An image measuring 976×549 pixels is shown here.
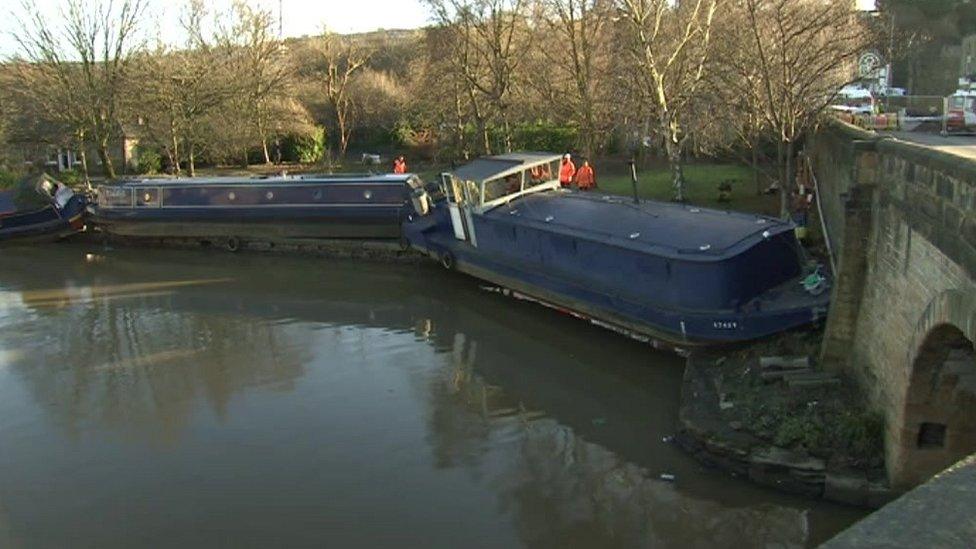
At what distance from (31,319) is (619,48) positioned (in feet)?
56.3

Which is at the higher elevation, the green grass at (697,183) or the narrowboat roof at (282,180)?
the narrowboat roof at (282,180)

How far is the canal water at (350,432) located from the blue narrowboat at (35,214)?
23.6ft

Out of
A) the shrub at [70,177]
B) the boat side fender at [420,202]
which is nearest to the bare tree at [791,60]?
the boat side fender at [420,202]

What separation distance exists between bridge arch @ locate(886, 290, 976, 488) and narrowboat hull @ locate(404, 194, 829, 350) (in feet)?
10.7

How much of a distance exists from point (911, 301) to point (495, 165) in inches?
398

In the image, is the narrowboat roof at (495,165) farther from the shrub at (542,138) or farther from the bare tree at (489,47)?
the shrub at (542,138)

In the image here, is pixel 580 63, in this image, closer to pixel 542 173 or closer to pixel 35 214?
pixel 542 173

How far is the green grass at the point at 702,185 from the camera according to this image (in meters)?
19.7

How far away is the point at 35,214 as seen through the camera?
23812 mm

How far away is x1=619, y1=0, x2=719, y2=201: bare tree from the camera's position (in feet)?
62.8

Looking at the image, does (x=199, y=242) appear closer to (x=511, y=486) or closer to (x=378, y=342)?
(x=378, y=342)

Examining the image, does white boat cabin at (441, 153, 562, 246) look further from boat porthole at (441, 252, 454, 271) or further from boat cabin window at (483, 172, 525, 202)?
boat porthole at (441, 252, 454, 271)

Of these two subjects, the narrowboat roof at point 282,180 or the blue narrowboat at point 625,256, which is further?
the narrowboat roof at point 282,180

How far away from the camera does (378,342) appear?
47.9 ft
